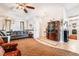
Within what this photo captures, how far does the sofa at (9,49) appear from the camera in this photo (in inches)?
110

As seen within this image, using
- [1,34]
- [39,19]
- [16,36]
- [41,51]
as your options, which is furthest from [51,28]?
[1,34]

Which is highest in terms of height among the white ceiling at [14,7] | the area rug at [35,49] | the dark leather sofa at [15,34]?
the white ceiling at [14,7]

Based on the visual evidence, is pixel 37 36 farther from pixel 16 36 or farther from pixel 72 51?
pixel 72 51

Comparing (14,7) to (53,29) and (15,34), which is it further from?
(53,29)

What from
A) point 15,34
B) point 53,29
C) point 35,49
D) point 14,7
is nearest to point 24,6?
point 14,7

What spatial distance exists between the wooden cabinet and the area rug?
207 millimetres

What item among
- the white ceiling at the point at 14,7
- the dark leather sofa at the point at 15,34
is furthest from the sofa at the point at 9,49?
the white ceiling at the point at 14,7

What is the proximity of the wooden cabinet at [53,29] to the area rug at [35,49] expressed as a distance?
21cm

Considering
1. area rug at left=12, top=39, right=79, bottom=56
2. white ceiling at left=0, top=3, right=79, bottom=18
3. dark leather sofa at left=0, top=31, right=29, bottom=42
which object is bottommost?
area rug at left=12, top=39, right=79, bottom=56

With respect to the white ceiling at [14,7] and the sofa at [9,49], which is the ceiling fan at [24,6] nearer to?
the white ceiling at [14,7]

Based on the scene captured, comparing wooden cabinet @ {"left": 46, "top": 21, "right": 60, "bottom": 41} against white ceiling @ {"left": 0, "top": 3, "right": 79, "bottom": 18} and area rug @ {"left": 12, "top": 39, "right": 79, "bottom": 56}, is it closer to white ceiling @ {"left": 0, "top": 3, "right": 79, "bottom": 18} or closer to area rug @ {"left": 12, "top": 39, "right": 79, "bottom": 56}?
area rug @ {"left": 12, "top": 39, "right": 79, "bottom": 56}

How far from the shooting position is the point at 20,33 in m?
2.89

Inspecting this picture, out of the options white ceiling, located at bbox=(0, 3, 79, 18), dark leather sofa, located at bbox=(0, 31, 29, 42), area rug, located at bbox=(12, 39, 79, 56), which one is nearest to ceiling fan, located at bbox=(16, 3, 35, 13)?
white ceiling, located at bbox=(0, 3, 79, 18)

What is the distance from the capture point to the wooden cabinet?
286 centimetres
